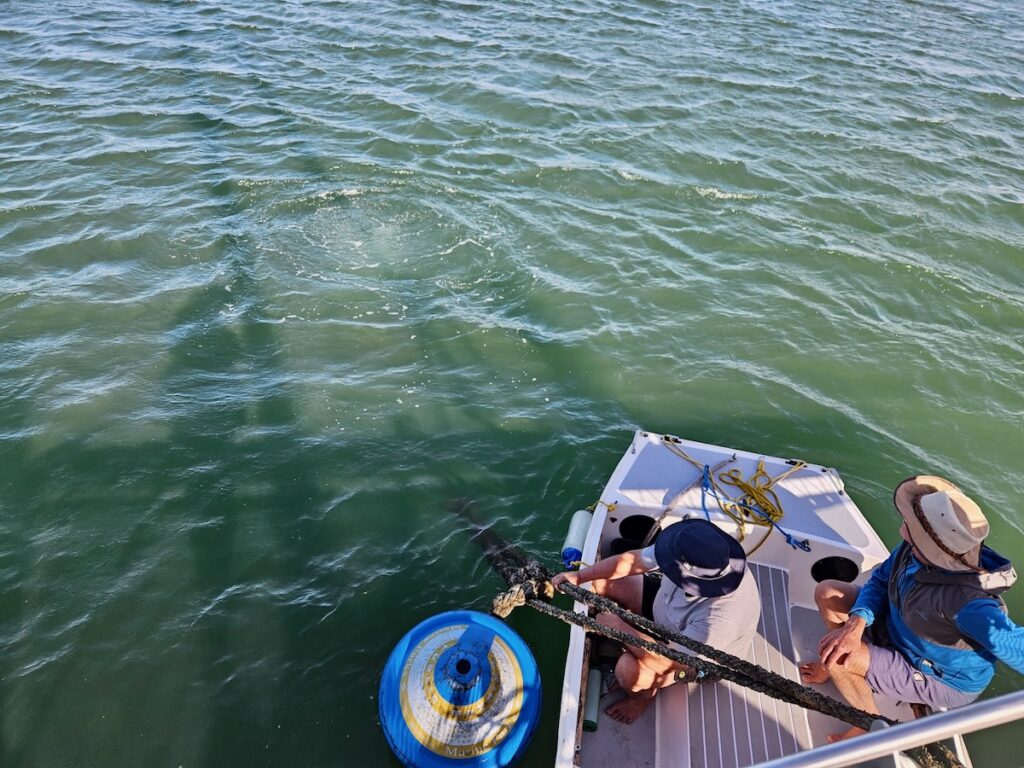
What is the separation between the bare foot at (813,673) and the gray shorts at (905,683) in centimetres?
53

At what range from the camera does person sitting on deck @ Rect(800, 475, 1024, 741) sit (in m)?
4.04

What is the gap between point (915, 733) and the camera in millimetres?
2305

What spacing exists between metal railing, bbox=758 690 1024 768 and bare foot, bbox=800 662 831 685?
3210mm

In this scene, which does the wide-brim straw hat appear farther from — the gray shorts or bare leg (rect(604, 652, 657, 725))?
bare leg (rect(604, 652, 657, 725))

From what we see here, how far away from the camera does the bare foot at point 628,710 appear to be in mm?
5062

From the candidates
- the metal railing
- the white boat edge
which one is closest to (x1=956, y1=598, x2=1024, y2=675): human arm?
the white boat edge

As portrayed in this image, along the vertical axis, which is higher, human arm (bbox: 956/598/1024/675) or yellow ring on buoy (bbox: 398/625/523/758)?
human arm (bbox: 956/598/1024/675)

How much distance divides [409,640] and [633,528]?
2.31 metres

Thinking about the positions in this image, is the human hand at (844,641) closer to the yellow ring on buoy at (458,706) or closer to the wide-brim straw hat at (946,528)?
the wide-brim straw hat at (946,528)

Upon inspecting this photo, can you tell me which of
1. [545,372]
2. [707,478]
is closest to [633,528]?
[707,478]

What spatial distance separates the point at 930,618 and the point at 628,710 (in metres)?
2.14

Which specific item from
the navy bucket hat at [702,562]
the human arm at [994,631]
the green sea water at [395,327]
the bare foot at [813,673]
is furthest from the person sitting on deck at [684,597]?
the human arm at [994,631]

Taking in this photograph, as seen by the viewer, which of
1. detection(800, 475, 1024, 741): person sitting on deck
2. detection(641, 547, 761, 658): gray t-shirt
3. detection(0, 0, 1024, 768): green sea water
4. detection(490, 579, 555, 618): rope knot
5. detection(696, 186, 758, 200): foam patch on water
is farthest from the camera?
detection(696, 186, 758, 200): foam patch on water

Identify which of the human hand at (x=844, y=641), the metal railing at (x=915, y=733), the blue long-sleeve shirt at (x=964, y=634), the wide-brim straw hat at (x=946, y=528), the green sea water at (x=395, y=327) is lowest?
the green sea water at (x=395, y=327)
